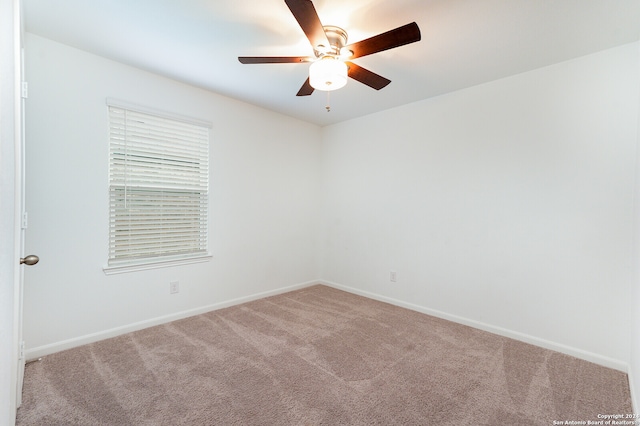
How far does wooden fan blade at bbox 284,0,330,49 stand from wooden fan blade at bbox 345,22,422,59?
0.71ft

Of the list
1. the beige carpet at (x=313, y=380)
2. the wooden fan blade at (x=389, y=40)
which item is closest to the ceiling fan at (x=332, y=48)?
the wooden fan blade at (x=389, y=40)

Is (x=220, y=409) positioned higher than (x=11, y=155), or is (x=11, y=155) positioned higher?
(x=11, y=155)

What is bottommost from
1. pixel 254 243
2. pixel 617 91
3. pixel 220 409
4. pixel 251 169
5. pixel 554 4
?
pixel 220 409

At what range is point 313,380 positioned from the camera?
200cm

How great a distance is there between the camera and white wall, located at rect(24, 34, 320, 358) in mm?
2230

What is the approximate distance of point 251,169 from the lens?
3.60m

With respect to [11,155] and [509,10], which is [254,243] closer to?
[11,155]

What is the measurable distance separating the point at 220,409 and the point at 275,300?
193cm

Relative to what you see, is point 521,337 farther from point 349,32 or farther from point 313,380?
point 349,32

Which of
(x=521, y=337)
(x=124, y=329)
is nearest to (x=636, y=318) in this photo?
(x=521, y=337)

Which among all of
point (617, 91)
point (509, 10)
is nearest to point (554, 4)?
point (509, 10)

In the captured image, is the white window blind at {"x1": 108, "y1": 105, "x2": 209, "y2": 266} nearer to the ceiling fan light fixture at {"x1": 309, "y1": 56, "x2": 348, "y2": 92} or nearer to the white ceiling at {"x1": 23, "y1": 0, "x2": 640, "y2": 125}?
the white ceiling at {"x1": 23, "y1": 0, "x2": 640, "y2": 125}

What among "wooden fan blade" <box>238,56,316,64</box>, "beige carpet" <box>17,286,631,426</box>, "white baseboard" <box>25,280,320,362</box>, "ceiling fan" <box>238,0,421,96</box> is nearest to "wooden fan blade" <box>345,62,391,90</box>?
"ceiling fan" <box>238,0,421,96</box>

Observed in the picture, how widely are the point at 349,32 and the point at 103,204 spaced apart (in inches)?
94.4
